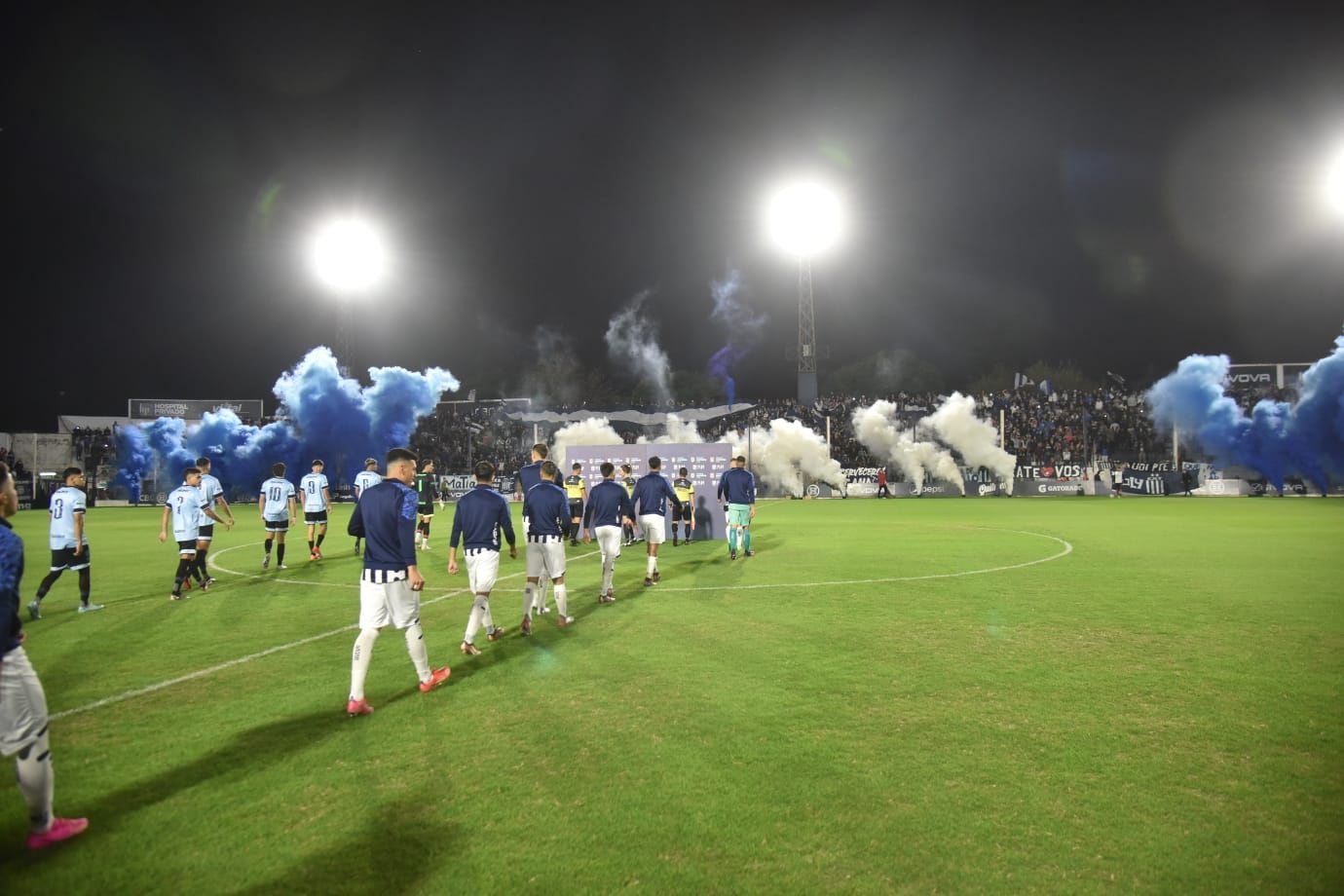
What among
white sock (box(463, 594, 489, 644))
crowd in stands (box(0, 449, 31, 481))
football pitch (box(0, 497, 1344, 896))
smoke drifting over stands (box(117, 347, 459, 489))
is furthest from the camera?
smoke drifting over stands (box(117, 347, 459, 489))

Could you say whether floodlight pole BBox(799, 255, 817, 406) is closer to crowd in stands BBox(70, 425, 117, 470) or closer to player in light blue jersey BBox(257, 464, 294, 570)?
player in light blue jersey BBox(257, 464, 294, 570)

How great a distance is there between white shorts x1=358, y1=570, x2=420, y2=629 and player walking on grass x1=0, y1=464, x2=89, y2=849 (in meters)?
2.58

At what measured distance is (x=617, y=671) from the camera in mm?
7863

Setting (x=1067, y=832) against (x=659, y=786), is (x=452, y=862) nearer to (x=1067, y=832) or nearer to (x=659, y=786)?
(x=659, y=786)

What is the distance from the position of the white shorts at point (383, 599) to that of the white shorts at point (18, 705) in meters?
2.57

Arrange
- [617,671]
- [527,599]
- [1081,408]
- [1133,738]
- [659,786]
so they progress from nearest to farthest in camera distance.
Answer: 1. [659,786]
2. [1133,738]
3. [617,671]
4. [527,599]
5. [1081,408]

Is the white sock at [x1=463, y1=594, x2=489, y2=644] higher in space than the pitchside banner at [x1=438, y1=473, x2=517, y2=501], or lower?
lower

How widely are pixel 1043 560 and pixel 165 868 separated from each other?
15802 millimetres

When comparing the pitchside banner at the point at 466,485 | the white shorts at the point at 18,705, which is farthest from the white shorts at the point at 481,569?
the pitchside banner at the point at 466,485

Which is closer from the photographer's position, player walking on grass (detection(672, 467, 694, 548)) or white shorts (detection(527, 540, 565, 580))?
white shorts (detection(527, 540, 565, 580))

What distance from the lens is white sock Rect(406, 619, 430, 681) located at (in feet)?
23.7

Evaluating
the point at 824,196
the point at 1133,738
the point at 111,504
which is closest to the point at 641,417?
the point at 824,196

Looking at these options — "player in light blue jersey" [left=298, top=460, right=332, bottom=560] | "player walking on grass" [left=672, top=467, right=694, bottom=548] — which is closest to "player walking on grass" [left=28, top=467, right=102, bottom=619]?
"player in light blue jersey" [left=298, top=460, right=332, bottom=560]

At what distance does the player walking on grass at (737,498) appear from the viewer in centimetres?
1628
